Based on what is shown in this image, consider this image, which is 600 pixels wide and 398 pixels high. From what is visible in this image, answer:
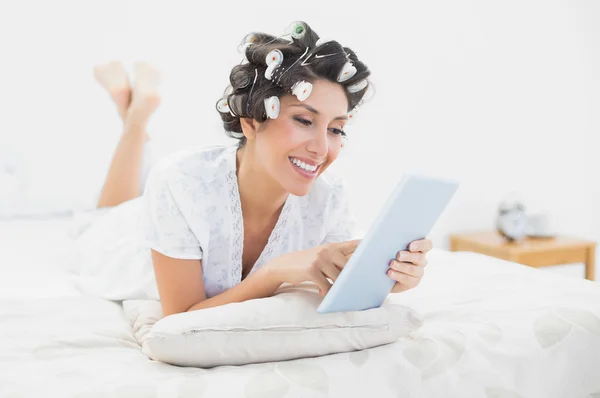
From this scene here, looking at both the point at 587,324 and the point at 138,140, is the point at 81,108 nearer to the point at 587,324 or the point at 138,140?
the point at 138,140

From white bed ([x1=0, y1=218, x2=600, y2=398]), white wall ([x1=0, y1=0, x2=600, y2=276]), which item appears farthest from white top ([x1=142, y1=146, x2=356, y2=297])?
white wall ([x1=0, y1=0, x2=600, y2=276])

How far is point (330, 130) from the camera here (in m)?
1.18

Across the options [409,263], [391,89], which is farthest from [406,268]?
[391,89]

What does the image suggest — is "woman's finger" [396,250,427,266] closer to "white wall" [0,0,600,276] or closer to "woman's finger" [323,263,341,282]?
"woman's finger" [323,263,341,282]

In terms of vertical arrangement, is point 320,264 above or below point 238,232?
above

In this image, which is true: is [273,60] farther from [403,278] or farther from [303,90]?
[403,278]

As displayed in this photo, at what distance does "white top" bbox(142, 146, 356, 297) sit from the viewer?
1234 millimetres

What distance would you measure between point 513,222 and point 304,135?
6.34ft

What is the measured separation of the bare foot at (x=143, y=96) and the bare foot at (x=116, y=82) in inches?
1.4

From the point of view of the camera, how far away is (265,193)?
4.39ft

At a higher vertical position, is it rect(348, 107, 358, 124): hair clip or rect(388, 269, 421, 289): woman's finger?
rect(348, 107, 358, 124): hair clip

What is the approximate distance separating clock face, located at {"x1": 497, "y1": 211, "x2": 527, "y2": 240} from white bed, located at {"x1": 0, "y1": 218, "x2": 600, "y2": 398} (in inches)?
59.7

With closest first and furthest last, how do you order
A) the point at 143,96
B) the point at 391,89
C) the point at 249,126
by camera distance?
the point at 249,126
the point at 143,96
the point at 391,89

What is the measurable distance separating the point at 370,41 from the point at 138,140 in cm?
130
